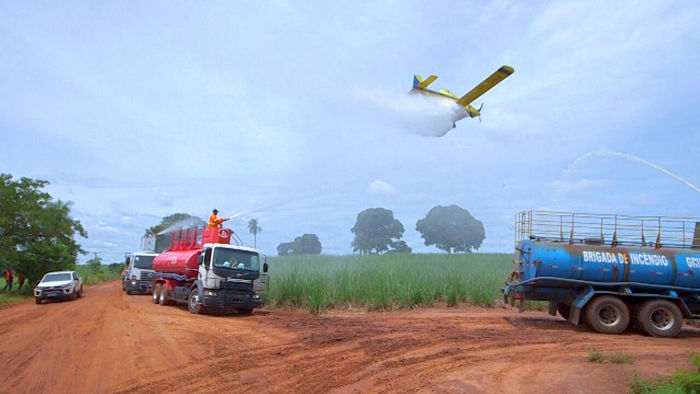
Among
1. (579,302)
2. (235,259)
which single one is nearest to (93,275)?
(235,259)

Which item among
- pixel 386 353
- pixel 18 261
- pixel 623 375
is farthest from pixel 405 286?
pixel 18 261

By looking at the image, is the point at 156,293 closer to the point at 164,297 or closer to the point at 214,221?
the point at 164,297

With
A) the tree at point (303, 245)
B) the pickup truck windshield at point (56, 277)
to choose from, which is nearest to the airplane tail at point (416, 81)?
the pickup truck windshield at point (56, 277)

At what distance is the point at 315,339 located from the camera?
1323 cm

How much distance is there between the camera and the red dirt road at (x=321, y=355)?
344 inches

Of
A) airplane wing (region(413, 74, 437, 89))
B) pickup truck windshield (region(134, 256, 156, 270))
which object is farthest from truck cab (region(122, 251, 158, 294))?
airplane wing (region(413, 74, 437, 89))

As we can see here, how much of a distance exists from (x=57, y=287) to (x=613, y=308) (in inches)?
1005

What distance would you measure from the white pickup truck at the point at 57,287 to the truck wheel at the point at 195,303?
10.0m

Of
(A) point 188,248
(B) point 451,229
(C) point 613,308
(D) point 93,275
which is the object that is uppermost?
(B) point 451,229

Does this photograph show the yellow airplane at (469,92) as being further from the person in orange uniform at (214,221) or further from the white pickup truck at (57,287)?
the white pickup truck at (57,287)

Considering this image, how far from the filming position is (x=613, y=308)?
15.3 meters

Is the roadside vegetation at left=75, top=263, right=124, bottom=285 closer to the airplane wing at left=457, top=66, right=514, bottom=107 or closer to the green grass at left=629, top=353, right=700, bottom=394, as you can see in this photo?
the airplane wing at left=457, top=66, right=514, bottom=107

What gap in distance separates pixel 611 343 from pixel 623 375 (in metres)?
4.38

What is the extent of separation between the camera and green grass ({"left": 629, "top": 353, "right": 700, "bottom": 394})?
739 cm
